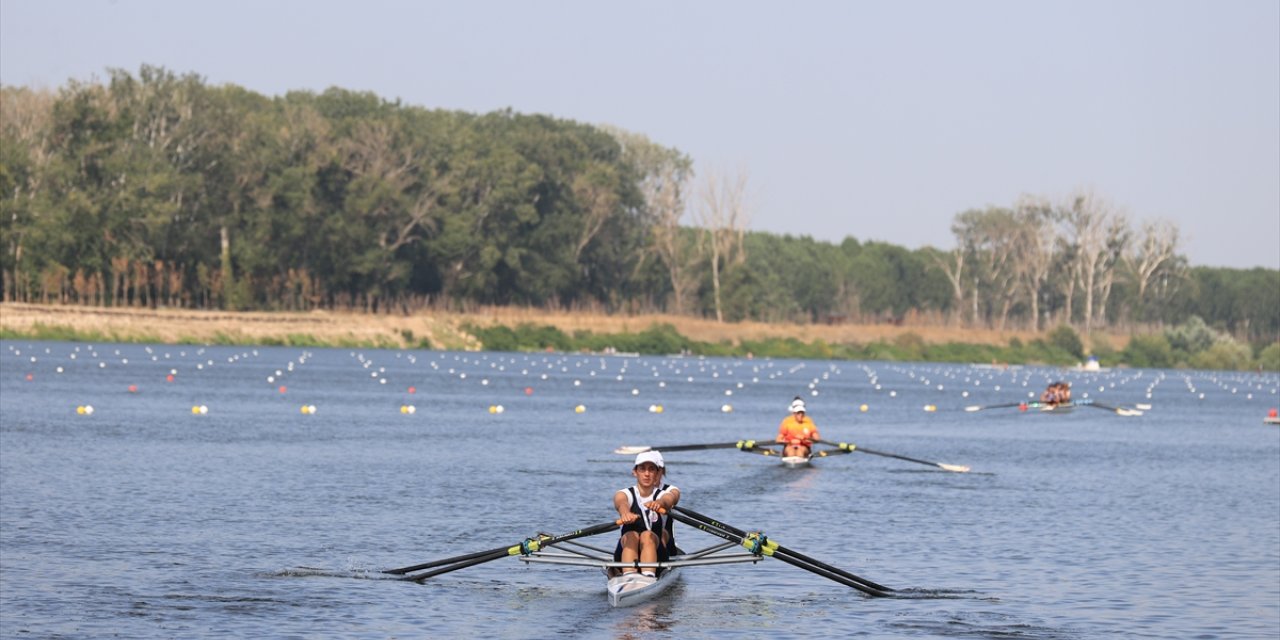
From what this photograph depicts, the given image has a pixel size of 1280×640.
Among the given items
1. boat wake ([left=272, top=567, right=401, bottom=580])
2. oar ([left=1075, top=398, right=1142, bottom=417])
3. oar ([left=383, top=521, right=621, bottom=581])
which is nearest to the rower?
oar ([left=383, top=521, right=621, bottom=581])

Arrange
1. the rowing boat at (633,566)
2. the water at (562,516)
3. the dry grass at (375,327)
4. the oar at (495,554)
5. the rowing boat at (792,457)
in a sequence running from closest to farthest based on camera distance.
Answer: the water at (562,516) → the rowing boat at (633,566) → the oar at (495,554) → the rowing boat at (792,457) → the dry grass at (375,327)

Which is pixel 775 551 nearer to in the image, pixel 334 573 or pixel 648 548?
pixel 648 548

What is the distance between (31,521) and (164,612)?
303 inches

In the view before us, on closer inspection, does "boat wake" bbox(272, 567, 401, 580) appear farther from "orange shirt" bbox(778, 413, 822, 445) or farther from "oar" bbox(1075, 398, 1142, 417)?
"oar" bbox(1075, 398, 1142, 417)

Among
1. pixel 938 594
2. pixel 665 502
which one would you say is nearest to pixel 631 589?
pixel 665 502

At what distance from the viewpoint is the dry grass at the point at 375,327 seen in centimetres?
10512

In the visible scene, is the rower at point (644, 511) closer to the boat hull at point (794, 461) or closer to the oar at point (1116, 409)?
the boat hull at point (794, 461)

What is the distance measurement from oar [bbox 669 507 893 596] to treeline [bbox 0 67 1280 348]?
88053mm

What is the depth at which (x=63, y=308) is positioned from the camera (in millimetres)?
104125

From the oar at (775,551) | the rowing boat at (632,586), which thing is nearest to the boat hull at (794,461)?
the oar at (775,551)

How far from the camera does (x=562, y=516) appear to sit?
31.3 metres

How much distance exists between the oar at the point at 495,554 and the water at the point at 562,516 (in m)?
0.31

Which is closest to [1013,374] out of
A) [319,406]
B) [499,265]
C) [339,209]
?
[499,265]

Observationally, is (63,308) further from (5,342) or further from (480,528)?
(480,528)
